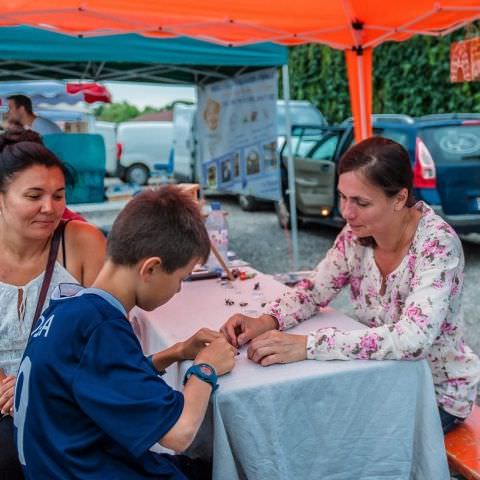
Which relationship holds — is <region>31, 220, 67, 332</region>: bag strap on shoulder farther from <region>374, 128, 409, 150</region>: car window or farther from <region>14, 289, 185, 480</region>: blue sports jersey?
<region>374, 128, 409, 150</region>: car window

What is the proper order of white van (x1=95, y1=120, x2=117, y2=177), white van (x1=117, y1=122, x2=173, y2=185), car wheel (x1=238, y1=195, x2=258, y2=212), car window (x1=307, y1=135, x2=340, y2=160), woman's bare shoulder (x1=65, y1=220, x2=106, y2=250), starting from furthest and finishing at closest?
1. white van (x1=95, y1=120, x2=117, y2=177)
2. white van (x1=117, y1=122, x2=173, y2=185)
3. car wheel (x1=238, y1=195, x2=258, y2=212)
4. car window (x1=307, y1=135, x2=340, y2=160)
5. woman's bare shoulder (x1=65, y1=220, x2=106, y2=250)

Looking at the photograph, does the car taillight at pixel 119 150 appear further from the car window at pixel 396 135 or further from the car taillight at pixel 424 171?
the car taillight at pixel 424 171

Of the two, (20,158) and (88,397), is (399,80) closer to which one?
(20,158)

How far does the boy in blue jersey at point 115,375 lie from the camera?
126 centimetres

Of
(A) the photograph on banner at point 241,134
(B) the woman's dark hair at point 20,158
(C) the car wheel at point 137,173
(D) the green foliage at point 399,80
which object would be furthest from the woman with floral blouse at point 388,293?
(C) the car wheel at point 137,173

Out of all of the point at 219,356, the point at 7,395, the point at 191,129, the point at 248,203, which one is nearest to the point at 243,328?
the point at 219,356

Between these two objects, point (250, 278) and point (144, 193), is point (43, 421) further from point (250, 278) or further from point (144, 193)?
point (250, 278)

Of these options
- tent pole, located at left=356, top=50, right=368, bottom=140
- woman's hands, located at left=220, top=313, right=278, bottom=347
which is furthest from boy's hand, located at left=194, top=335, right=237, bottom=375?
tent pole, located at left=356, top=50, right=368, bottom=140

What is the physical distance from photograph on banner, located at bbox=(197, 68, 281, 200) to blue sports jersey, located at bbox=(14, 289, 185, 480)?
17.2ft

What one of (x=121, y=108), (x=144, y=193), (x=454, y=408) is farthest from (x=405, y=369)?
(x=121, y=108)

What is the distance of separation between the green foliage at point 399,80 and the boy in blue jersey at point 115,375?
395 inches

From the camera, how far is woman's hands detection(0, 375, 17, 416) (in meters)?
1.93

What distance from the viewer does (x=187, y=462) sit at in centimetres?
185

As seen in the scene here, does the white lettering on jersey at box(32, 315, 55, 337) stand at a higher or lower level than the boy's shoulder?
lower
